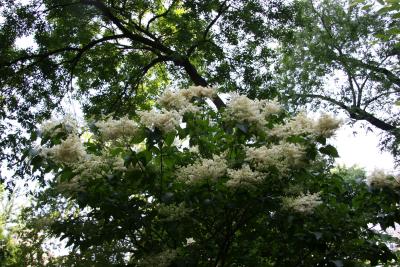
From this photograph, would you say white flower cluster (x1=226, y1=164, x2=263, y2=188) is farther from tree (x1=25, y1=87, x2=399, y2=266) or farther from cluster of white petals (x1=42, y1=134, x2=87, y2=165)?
cluster of white petals (x1=42, y1=134, x2=87, y2=165)

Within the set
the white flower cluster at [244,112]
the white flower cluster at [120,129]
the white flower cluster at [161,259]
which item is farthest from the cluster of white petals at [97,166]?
the white flower cluster at [244,112]

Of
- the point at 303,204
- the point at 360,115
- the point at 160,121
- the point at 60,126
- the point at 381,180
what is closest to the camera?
the point at 160,121

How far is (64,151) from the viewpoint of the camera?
2734 mm

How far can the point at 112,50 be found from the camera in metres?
9.16

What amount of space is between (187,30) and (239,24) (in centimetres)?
93

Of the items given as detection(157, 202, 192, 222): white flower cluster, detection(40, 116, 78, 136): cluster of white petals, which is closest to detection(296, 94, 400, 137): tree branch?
detection(157, 202, 192, 222): white flower cluster

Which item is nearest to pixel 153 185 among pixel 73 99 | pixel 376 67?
pixel 73 99

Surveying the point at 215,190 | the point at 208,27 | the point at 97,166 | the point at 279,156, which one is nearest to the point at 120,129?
the point at 97,166

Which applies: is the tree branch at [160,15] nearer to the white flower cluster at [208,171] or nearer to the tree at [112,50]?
the tree at [112,50]

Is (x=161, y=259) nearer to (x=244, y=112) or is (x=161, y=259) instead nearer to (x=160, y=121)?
(x=160, y=121)

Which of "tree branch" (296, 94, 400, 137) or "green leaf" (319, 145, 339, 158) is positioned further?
"tree branch" (296, 94, 400, 137)

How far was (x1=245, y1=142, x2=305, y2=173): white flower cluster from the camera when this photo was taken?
2695 millimetres

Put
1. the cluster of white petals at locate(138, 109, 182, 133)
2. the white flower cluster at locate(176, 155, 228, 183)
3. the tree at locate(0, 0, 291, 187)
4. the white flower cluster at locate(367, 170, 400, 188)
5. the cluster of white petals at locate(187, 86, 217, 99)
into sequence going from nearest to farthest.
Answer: the cluster of white petals at locate(138, 109, 182, 133)
the white flower cluster at locate(176, 155, 228, 183)
the white flower cluster at locate(367, 170, 400, 188)
the cluster of white petals at locate(187, 86, 217, 99)
the tree at locate(0, 0, 291, 187)

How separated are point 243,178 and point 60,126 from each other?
1.18 m
